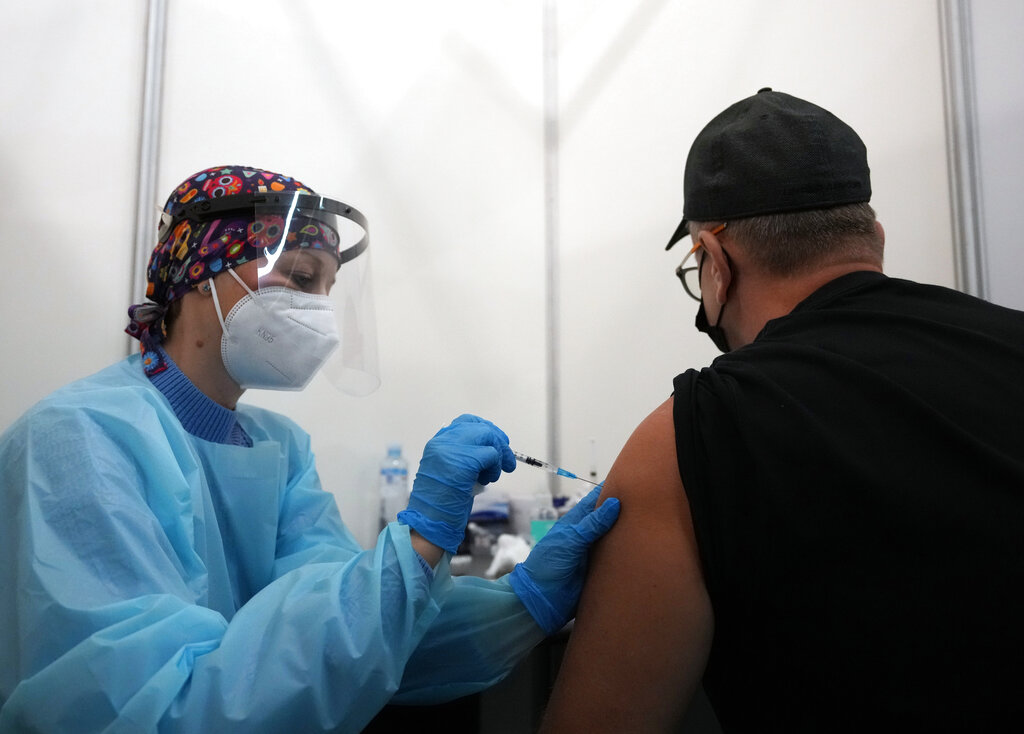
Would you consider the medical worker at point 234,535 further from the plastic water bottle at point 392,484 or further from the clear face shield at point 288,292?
the plastic water bottle at point 392,484

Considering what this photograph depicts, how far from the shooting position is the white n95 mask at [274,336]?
1.17 meters

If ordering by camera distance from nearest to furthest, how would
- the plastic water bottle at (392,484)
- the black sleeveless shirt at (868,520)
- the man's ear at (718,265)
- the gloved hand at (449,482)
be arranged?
1. the black sleeveless shirt at (868,520)
2. the gloved hand at (449,482)
3. the man's ear at (718,265)
4. the plastic water bottle at (392,484)

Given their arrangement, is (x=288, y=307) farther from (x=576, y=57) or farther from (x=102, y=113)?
(x=576, y=57)

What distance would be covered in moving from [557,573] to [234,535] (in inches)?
23.7

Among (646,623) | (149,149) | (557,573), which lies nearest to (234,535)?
(557,573)

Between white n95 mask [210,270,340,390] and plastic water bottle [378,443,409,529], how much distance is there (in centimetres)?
78

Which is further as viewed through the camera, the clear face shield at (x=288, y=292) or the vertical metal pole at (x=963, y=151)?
the vertical metal pole at (x=963, y=151)

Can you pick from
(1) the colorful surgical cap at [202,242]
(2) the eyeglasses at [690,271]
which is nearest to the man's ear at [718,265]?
(2) the eyeglasses at [690,271]

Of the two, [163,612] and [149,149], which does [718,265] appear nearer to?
[163,612]

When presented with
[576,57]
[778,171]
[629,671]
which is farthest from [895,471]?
[576,57]

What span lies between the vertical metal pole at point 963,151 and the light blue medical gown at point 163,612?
140 cm

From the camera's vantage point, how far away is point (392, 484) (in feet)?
6.48

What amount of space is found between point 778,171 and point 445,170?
1.55m

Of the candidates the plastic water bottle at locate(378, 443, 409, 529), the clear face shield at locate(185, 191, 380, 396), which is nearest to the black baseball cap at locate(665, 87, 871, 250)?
the clear face shield at locate(185, 191, 380, 396)
